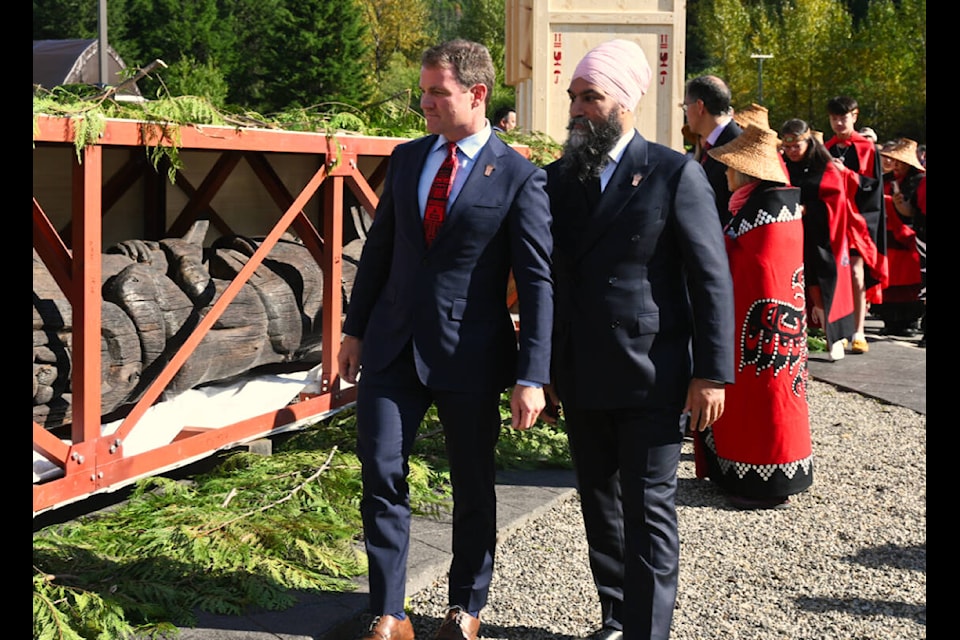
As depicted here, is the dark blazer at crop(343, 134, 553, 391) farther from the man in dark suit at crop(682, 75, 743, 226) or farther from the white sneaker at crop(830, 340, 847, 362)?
the white sneaker at crop(830, 340, 847, 362)

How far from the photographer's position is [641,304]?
3557 millimetres

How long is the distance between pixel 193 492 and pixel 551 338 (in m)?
1.98

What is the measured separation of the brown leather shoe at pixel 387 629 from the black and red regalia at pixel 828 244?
506cm

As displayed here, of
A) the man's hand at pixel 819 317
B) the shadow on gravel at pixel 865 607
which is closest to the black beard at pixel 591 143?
the shadow on gravel at pixel 865 607

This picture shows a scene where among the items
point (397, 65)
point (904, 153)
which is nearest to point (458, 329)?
point (904, 153)

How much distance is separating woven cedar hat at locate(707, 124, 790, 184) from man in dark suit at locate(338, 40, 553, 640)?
6.48 ft

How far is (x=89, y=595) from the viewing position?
3727 mm

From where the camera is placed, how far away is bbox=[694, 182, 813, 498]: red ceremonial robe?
546cm

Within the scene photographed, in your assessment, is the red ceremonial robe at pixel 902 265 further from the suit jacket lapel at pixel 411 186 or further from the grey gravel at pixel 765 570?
the suit jacket lapel at pixel 411 186

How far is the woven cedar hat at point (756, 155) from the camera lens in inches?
212

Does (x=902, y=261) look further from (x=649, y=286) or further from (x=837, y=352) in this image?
(x=649, y=286)

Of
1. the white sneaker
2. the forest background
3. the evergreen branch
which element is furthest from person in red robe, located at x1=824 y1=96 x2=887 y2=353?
the forest background

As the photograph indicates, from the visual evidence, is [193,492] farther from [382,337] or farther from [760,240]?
[760,240]

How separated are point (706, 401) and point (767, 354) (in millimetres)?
2137
